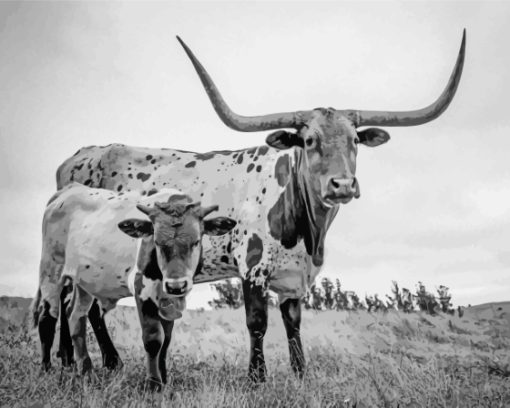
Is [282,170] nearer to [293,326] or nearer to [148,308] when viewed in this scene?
[293,326]

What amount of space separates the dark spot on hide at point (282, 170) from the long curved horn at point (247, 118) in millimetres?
387

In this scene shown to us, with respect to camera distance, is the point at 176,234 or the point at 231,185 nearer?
the point at 176,234

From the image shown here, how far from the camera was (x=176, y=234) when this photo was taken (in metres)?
3.37

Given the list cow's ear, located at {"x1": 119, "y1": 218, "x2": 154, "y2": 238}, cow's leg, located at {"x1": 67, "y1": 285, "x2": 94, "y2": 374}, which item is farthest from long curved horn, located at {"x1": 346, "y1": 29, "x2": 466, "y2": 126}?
cow's leg, located at {"x1": 67, "y1": 285, "x2": 94, "y2": 374}

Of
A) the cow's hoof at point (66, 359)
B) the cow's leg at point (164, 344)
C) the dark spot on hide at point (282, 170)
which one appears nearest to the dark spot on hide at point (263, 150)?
the dark spot on hide at point (282, 170)

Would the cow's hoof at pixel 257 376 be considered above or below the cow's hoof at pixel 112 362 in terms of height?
below

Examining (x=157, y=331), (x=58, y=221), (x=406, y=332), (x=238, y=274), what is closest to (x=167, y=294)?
(x=157, y=331)

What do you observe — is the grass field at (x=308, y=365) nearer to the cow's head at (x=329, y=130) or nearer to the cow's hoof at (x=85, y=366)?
the cow's hoof at (x=85, y=366)

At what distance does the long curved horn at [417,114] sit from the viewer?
4.22m

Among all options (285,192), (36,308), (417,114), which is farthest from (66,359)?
(417,114)

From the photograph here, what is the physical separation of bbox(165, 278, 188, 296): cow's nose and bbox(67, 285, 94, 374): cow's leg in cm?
136

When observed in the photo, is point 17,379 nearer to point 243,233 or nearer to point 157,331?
point 157,331

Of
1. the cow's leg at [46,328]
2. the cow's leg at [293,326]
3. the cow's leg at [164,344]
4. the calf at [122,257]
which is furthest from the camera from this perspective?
the cow's leg at [46,328]

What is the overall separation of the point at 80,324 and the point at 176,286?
1.50m
